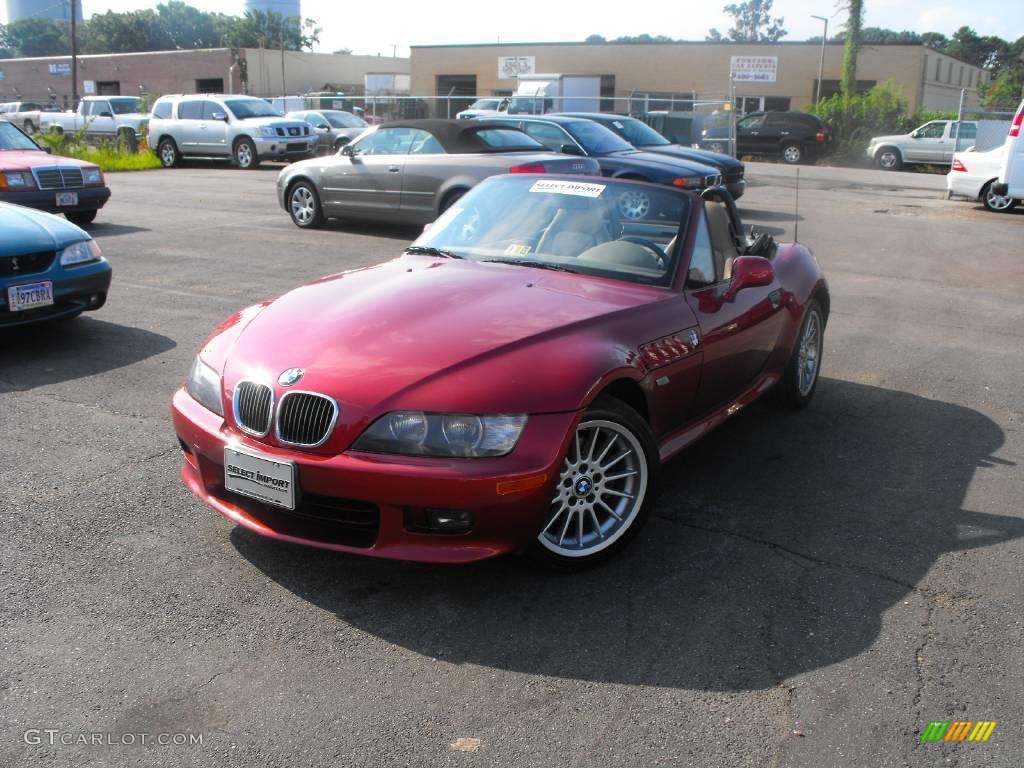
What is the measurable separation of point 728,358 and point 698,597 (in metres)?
1.57

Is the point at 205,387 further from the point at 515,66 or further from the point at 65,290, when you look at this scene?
the point at 515,66

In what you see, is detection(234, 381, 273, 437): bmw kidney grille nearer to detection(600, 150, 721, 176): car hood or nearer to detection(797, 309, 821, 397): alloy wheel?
detection(797, 309, 821, 397): alloy wheel

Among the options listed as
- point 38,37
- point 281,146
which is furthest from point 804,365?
point 38,37

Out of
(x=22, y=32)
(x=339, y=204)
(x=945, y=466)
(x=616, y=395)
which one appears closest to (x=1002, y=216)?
(x=339, y=204)

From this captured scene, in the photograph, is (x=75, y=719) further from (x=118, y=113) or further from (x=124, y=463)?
(x=118, y=113)

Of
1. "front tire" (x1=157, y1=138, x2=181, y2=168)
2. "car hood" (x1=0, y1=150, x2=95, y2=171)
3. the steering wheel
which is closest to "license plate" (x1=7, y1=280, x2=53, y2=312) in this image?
the steering wheel

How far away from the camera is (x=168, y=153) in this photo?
84.0 ft

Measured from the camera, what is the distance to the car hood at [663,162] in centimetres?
1393

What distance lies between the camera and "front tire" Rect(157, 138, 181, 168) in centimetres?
2538

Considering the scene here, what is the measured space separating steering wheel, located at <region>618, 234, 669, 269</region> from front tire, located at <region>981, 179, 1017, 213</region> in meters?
15.8

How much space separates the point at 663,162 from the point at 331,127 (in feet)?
54.7

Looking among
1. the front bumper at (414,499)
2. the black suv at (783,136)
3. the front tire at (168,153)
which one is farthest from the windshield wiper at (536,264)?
the black suv at (783,136)

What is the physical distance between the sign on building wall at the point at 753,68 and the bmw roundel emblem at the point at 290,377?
50627 millimetres

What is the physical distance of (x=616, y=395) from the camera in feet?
13.4
